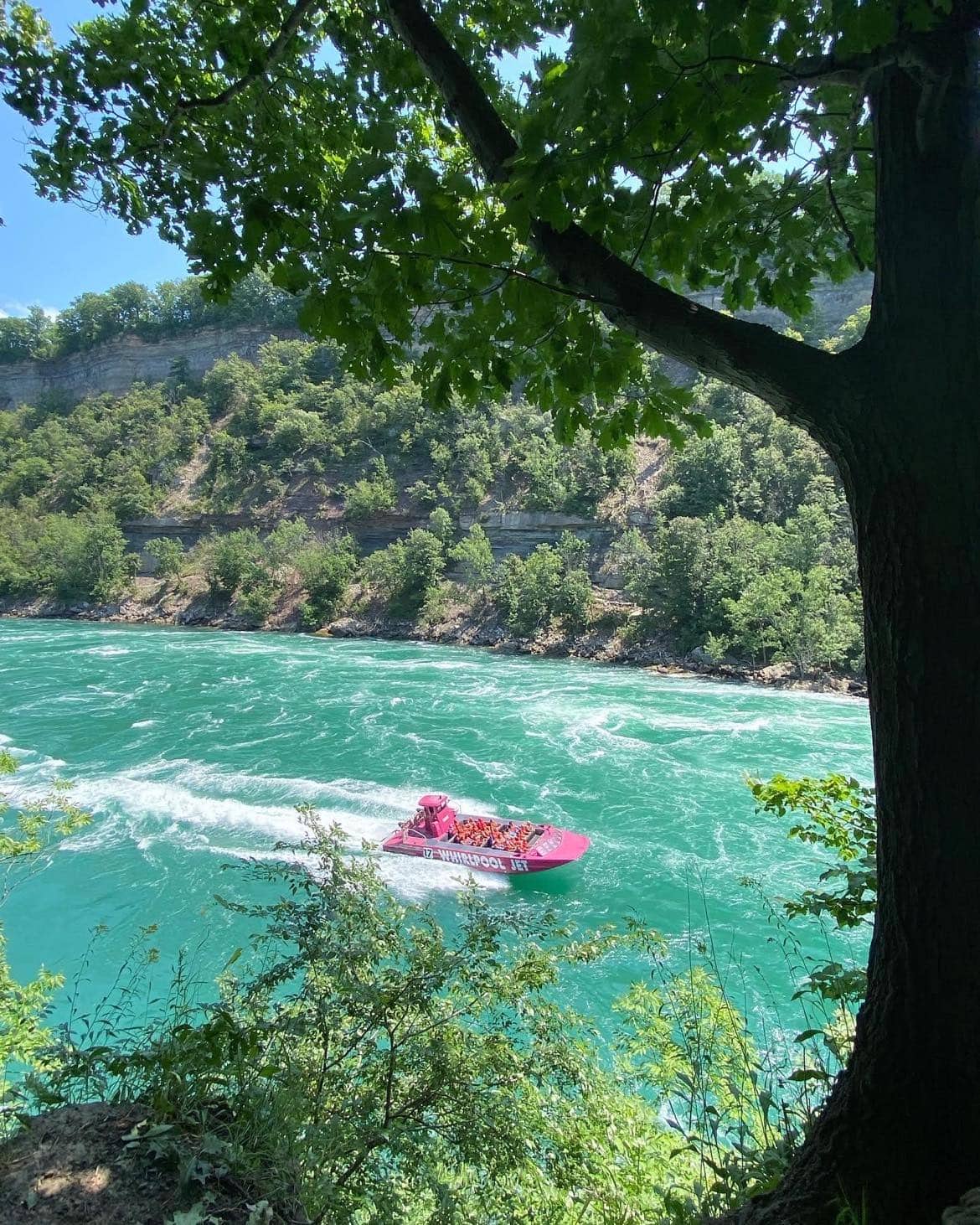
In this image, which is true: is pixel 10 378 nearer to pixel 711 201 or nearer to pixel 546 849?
pixel 546 849

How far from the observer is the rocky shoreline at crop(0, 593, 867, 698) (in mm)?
25312

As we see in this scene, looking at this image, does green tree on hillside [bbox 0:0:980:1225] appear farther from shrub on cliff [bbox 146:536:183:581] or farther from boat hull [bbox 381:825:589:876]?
shrub on cliff [bbox 146:536:183:581]

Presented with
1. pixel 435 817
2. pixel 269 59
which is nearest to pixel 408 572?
pixel 435 817

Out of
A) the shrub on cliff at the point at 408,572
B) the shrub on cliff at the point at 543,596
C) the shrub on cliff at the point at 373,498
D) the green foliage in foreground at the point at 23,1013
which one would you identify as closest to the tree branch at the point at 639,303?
the green foliage in foreground at the point at 23,1013

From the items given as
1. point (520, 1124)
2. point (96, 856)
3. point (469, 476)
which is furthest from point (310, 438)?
point (520, 1124)

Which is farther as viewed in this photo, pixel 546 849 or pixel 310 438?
pixel 310 438

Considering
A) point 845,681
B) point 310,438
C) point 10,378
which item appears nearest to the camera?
point 845,681

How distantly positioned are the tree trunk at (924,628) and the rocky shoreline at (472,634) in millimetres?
23936

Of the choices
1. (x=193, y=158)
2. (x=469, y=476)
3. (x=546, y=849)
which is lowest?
(x=546, y=849)

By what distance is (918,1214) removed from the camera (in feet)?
4.39

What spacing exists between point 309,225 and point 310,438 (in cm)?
5755

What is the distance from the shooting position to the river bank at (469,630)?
25642mm

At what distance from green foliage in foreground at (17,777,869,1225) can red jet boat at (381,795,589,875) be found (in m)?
6.01

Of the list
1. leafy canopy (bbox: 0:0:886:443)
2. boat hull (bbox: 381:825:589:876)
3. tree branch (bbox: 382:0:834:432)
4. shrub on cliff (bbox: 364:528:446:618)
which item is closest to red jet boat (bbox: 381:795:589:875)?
boat hull (bbox: 381:825:589:876)
